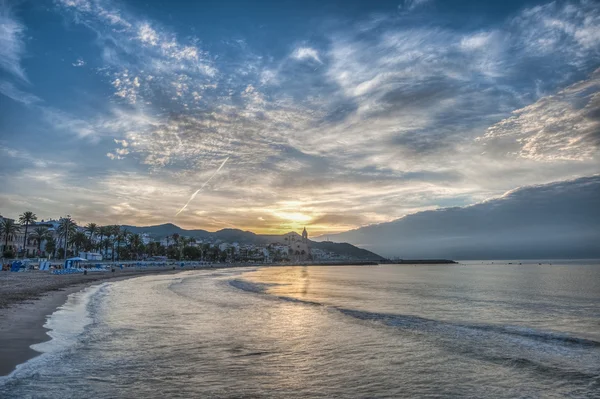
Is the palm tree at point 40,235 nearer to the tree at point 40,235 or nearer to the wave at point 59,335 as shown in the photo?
the tree at point 40,235

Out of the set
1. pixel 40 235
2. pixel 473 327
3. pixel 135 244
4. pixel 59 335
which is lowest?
pixel 473 327

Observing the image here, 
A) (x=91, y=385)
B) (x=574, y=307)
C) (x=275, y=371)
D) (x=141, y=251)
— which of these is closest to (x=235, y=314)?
(x=275, y=371)

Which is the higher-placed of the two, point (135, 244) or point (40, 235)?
point (40, 235)

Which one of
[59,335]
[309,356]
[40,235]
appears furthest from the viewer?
[40,235]

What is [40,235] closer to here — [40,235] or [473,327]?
[40,235]

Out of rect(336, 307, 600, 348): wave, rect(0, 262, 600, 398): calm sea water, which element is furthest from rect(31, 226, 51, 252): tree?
rect(336, 307, 600, 348): wave

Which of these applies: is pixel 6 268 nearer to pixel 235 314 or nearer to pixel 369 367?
pixel 235 314

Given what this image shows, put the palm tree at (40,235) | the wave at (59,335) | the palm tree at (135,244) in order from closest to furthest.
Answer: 1. the wave at (59,335)
2. the palm tree at (40,235)
3. the palm tree at (135,244)

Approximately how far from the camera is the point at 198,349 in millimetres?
14828

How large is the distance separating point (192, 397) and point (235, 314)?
16.6 m

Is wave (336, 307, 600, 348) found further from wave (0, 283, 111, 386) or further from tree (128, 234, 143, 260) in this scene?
tree (128, 234, 143, 260)

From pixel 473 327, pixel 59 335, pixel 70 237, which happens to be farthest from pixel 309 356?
pixel 70 237

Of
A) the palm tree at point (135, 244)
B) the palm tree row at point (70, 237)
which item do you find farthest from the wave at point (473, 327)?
the palm tree at point (135, 244)

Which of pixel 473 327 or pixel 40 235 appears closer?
pixel 473 327
